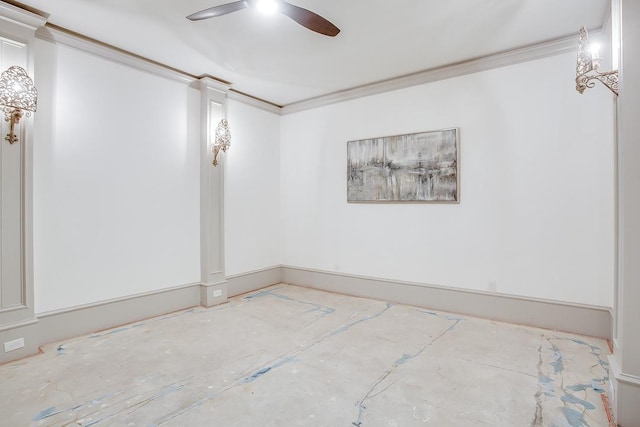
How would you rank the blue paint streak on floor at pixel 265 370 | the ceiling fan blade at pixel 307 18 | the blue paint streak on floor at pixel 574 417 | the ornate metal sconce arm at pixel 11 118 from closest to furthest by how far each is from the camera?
the blue paint streak on floor at pixel 574 417 → the ceiling fan blade at pixel 307 18 → the blue paint streak on floor at pixel 265 370 → the ornate metal sconce arm at pixel 11 118

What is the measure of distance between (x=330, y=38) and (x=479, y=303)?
3.47 meters

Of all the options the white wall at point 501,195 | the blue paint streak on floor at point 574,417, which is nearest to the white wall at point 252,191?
the white wall at point 501,195

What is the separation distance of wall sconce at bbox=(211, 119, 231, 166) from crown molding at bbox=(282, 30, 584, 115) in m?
1.53

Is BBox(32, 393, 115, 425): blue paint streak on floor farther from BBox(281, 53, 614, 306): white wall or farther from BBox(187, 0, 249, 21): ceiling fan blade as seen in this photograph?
BBox(281, 53, 614, 306): white wall

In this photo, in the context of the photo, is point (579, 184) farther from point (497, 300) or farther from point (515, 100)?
point (497, 300)

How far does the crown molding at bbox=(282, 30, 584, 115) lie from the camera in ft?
11.6

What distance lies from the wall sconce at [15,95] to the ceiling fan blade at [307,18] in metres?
2.32

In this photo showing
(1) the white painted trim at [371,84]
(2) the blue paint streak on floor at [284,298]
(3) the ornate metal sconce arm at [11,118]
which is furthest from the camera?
(2) the blue paint streak on floor at [284,298]

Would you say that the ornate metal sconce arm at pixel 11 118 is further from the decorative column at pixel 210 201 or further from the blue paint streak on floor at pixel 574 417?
the blue paint streak on floor at pixel 574 417

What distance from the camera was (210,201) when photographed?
181 inches

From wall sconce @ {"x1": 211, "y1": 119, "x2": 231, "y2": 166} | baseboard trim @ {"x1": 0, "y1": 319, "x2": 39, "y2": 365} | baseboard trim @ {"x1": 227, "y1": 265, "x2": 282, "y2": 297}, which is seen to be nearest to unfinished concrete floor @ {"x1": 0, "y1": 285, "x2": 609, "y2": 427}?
baseboard trim @ {"x1": 0, "y1": 319, "x2": 39, "y2": 365}

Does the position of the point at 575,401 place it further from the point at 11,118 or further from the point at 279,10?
the point at 11,118

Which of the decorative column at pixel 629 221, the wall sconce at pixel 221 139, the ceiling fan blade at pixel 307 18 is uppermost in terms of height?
the ceiling fan blade at pixel 307 18

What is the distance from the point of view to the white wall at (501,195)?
3.41 m
